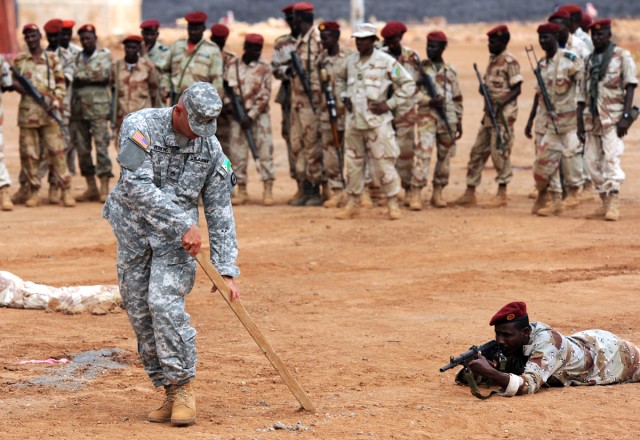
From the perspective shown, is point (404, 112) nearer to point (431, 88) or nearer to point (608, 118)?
point (431, 88)

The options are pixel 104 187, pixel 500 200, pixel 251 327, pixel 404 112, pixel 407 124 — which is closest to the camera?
pixel 251 327

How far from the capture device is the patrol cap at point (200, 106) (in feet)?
21.0

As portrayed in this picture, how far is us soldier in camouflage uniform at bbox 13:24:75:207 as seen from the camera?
555 inches

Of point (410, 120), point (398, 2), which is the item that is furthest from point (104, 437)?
point (398, 2)

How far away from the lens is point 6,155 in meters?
19.5

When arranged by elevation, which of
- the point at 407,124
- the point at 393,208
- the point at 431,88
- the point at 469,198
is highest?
the point at 431,88

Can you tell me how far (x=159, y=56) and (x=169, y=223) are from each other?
9060 millimetres

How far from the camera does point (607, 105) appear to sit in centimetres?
1311

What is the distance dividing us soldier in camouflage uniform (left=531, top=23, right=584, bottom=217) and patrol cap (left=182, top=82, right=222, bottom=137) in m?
7.61

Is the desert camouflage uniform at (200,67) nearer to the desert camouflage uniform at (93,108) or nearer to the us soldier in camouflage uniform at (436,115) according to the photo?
the desert camouflage uniform at (93,108)

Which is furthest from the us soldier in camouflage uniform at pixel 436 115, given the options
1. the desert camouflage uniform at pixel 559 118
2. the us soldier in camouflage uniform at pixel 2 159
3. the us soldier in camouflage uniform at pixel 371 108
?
the us soldier in camouflage uniform at pixel 2 159

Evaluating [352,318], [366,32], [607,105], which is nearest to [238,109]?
[366,32]

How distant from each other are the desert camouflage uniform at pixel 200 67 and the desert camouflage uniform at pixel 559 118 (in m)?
3.72

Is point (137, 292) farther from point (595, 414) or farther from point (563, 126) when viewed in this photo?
point (563, 126)
